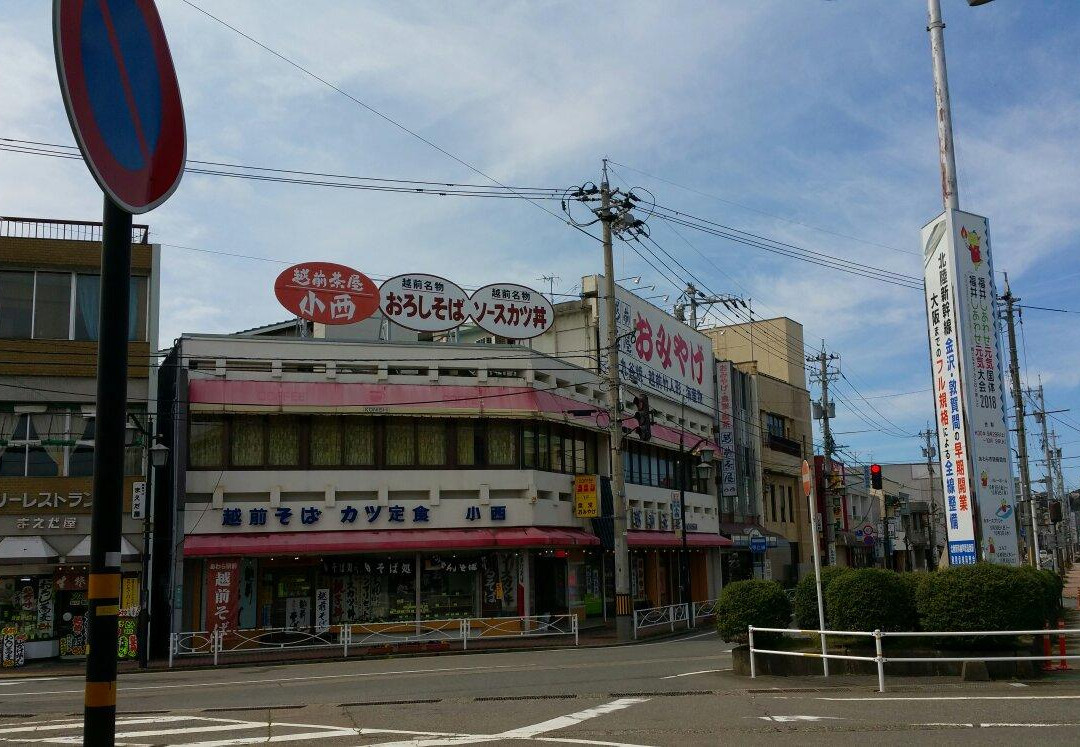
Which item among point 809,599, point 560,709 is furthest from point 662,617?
point 560,709

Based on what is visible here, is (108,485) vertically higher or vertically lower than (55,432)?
lower

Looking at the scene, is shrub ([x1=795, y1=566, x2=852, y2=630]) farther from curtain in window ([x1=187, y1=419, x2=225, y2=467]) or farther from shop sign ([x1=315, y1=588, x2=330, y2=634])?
curtain in window ([x1=187, y1=419, x2=225, y2=467])

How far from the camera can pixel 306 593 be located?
3019 cm

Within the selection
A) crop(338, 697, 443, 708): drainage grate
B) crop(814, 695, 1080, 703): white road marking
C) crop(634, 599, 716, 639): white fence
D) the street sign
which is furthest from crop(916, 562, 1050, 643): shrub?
crop(634, 599, 716, 639): white fence

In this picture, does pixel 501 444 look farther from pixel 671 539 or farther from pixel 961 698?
pixel 961 698

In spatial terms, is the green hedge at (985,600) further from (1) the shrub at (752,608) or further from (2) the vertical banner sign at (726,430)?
(2) the vertical banner sign at (726,430)

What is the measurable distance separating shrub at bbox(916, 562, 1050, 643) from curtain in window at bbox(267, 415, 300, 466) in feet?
66.9

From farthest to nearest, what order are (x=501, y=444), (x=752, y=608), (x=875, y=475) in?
(x=501, y=444)
(x=875, y=475)
(x=752, y=608)

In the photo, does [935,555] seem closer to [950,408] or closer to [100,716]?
[950,408]

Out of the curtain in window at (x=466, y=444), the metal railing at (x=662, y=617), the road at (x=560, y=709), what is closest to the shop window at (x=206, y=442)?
the curtain in window at (x=466, y=444)

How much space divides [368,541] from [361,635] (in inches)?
117

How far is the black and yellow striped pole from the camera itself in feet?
12.6

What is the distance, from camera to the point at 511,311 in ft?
111

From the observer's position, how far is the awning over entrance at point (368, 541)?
28031mm
